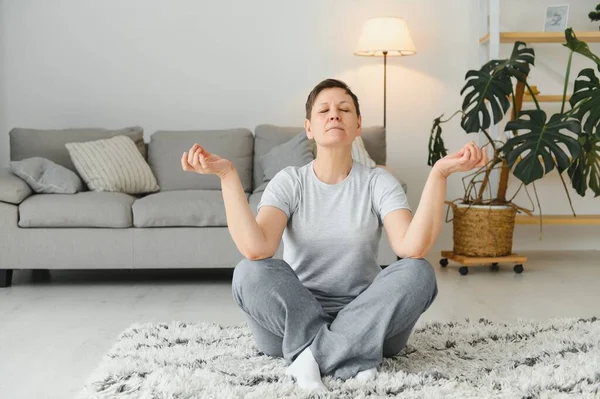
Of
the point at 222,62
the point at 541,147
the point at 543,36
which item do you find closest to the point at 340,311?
the point at 541,147

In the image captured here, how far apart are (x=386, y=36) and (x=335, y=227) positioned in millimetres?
2960

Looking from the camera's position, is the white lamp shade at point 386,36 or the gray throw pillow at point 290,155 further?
the white lamp shade at point 386,36

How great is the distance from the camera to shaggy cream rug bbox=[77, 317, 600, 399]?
86.1 inches

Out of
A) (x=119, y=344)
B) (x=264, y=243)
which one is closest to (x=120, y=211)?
(x=119, y=344)

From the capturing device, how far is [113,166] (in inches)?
185

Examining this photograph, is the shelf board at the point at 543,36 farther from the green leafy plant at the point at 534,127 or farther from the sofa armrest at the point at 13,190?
the sofa armrest at the point at 13,190

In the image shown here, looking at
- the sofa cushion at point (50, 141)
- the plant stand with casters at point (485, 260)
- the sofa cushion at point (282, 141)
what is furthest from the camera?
the sofa cushion at point (282, 141)

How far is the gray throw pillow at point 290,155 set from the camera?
466 centimetres

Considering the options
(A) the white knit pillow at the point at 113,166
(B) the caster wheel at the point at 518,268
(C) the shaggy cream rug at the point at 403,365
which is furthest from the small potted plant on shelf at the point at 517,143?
(A) the white knit pillow at the point at 113,166

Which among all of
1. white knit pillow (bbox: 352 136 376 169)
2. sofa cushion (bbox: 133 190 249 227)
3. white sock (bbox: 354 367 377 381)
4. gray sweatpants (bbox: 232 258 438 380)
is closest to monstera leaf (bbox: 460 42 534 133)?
white knit pillow (bbox: 352 136 376 169)

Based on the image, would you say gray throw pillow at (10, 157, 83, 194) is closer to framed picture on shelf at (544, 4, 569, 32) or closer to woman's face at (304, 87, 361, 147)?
woman's face at (304, 87, 361, 147)

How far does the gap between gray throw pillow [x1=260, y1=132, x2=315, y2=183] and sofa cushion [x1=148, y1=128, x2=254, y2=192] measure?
0.71 ft

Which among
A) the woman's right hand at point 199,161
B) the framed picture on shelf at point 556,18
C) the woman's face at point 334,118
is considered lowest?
the woman's right hand at point 199,161

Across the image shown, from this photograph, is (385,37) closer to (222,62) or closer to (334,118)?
(222,62)
